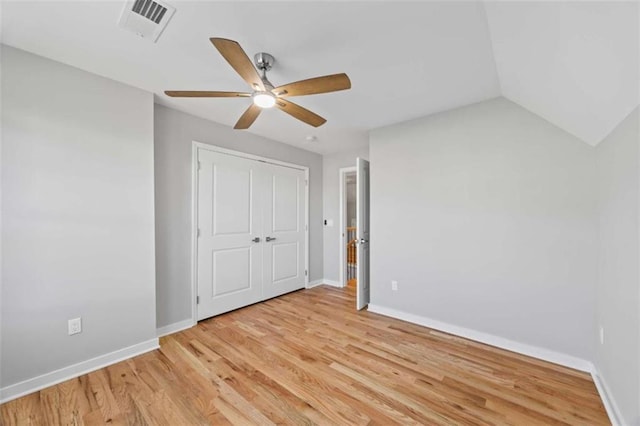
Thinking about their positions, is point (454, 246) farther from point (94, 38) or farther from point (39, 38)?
point (39, 38)

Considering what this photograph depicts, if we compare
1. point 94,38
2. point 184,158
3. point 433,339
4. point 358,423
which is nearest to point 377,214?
point 433,339

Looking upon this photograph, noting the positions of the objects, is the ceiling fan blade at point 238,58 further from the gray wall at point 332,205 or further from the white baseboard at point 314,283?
the white baseboard at point 314,283

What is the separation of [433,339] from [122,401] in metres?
2.64

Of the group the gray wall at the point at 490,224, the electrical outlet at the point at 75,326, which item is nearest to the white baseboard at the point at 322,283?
the gray wall at the point at 490,224

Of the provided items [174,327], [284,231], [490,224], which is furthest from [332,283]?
[490,224]

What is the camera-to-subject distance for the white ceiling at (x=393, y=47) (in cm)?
121

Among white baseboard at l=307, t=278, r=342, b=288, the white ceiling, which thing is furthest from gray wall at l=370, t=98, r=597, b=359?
white baseboard at l=307, t=278, r=342, b=288

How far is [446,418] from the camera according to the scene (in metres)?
1.52

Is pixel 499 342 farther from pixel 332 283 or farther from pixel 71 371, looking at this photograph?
pixel 71 371

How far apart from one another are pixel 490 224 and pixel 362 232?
4.83 ft

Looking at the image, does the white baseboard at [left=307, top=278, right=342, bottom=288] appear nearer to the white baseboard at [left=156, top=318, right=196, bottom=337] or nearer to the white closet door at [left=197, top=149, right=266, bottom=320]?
the white closet door at [left=197, top=149, right=266, bottom=320]

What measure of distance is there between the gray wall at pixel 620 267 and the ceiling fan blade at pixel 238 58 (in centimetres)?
211

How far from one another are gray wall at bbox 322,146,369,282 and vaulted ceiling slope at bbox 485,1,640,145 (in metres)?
2.66

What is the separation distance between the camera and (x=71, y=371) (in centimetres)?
191
